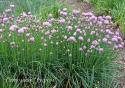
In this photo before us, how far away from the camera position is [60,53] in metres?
4.16

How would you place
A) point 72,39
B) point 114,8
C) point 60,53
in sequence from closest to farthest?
point 72,39, point 60,53, point 114,8

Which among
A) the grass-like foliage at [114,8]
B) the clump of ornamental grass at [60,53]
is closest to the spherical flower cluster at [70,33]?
the clump of ornamental grass at [60,53]

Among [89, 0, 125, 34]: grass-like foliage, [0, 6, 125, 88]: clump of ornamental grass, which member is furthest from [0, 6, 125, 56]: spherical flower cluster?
[89, 0, 125, 34]: grass-like foliage

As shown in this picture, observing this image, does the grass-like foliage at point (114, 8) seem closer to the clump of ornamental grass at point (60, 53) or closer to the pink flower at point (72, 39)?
the clump of ornamental grass at point (60, 53)

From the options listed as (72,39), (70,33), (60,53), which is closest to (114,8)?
(70,33)

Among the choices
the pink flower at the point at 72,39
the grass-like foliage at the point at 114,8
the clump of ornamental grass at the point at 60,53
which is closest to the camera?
the pink flower at the point at 72,39

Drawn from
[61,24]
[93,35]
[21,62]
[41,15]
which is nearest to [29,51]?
A: [21,62]

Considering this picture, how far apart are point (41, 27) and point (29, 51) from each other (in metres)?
0.36

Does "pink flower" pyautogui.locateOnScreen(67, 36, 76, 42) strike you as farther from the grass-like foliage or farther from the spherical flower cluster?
the grass-like foliage

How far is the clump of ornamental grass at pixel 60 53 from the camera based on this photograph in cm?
400

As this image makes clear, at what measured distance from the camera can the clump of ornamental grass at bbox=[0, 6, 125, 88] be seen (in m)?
4.00

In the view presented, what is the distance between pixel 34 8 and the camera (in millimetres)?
6211

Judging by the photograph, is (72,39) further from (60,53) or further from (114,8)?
(114,8)

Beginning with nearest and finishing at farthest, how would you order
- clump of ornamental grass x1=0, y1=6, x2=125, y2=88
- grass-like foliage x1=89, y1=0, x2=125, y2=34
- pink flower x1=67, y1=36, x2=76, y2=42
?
pink flower x1=67, y1=36, x2=76, y2=42
clump of ornamental grass x1=0, y1=6, x2=125, y2=88
grass-like foliage x1=89, y1=0, x2=125, y2=34
